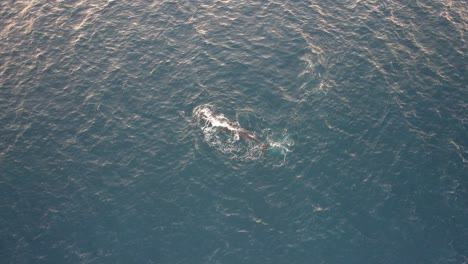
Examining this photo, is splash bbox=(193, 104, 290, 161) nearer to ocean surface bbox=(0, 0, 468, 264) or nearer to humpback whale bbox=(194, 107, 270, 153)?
humpback whale bbox=(194, 107, 270, 153)

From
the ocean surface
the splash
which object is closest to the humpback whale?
the splash

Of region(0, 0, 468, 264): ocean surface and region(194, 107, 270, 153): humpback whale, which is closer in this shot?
region(0, 0, 468, 264): ocean surface

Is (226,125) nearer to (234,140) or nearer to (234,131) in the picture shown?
(234,131)

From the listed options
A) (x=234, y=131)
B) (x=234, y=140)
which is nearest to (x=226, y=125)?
(x=234, y=131)

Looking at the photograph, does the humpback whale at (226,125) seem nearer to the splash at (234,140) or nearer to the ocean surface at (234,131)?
the splash at (234,140)

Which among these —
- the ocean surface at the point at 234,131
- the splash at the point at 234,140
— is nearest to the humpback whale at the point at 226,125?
the splash at the point at 234,140

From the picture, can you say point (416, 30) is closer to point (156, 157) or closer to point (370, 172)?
point (370, 172)

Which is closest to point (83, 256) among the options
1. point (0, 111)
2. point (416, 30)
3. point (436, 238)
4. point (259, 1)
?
point (0, 111)
